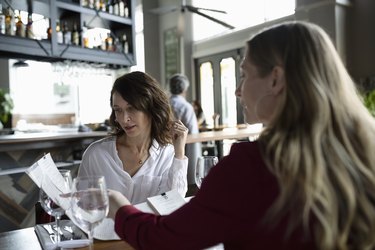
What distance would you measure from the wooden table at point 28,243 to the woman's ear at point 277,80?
0.62 m

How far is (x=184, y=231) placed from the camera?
71 cm

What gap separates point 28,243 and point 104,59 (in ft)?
11.8

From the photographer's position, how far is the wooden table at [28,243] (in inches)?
42.2

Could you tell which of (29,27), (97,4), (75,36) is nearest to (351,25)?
(97,4)

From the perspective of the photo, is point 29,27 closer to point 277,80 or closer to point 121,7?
point 121,7

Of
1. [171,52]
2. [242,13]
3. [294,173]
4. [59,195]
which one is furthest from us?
[171,52]

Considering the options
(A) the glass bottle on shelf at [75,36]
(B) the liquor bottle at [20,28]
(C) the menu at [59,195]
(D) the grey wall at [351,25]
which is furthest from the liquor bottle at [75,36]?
(D) the grey wall at [351,25]

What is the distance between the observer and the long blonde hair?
65cm

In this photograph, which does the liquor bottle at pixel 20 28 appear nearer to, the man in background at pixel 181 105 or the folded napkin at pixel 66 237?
the man in background at pixel 181 105

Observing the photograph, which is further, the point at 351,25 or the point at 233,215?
the point at 351,25

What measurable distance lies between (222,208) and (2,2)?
3.84 metres

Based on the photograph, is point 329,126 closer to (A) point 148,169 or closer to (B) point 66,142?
(A) point 148,169

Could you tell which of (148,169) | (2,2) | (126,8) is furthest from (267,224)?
(126,8)

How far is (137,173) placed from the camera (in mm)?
1713
